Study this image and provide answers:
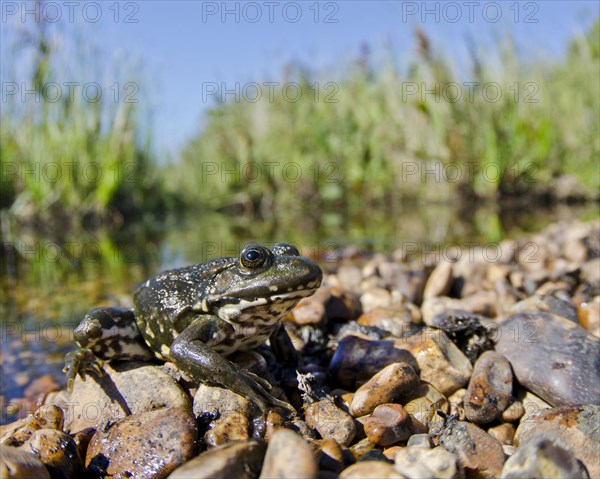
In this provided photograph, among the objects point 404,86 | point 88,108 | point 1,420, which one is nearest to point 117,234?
point 88,108

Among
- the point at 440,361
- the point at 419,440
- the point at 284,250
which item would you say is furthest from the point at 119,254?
the point at 419,440

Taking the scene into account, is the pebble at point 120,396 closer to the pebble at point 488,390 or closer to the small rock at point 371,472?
the small rock at point 371,472

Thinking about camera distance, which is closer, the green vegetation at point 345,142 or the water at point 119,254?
the water at point 119,254

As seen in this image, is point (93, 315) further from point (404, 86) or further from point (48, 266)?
point (404, 86)

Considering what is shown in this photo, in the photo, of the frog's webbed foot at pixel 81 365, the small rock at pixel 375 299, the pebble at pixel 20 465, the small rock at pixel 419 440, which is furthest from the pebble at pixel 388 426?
the small rock at pixel 375 299

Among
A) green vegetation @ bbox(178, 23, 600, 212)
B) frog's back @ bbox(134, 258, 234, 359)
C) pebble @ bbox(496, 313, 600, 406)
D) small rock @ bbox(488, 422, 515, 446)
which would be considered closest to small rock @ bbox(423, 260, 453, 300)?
pebble @ bbox(496, 313, 600, 406)
